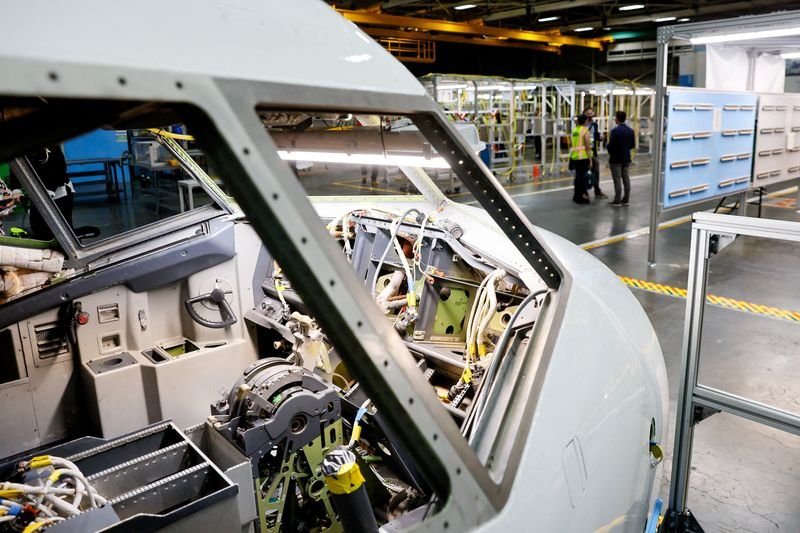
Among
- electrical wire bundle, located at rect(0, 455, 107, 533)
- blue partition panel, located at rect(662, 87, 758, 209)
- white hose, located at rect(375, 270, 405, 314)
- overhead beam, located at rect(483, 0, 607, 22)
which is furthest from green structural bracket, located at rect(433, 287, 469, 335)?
overhead beam, located at rect(483, 0, 607, 22)

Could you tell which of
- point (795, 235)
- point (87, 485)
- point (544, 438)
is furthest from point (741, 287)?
point (87, 485)

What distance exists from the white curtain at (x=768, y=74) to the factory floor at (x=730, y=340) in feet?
7.51

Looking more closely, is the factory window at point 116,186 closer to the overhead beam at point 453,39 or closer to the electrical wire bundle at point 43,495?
the electrical wire bundle at point 43,495

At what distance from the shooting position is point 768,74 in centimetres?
988

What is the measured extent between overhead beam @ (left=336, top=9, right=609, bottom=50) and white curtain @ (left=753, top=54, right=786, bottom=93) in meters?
9.24

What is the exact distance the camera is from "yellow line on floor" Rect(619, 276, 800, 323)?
6.00 metres

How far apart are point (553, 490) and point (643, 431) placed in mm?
781

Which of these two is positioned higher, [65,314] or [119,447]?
[65,314]

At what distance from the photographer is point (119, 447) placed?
7.70 feet

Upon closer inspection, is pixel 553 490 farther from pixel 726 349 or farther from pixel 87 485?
pixel 726 349

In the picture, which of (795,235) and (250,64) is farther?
(795,235)

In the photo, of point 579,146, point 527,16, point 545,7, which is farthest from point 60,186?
point 527,16

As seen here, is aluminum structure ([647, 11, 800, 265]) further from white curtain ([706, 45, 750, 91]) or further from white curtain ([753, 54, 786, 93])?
white curtain ([753, 54, 786, 93])

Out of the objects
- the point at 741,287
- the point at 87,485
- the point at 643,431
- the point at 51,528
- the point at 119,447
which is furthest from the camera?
the point at 741,287
